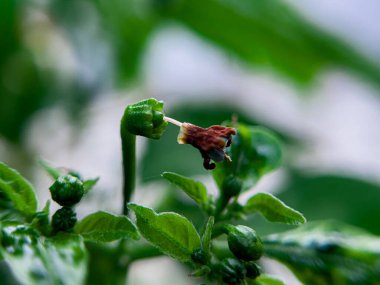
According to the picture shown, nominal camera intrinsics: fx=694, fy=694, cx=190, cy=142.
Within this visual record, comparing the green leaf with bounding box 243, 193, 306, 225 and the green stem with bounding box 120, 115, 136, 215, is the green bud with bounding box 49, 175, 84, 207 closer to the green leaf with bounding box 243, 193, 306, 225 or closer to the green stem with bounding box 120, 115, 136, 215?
the green stem with bounding box 120, 115, 136, 215

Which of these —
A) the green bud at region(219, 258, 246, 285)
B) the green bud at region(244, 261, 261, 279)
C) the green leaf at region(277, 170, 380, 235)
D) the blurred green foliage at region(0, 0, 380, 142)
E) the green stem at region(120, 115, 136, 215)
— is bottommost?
the green bud at region(219, 258, 246, 285)

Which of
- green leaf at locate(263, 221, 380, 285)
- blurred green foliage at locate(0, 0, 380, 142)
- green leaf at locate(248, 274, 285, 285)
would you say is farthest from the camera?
blurred green foliage at locate(0, 0, 380, 142)

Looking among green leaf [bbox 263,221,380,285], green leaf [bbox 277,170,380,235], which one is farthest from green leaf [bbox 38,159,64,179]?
green leaf [bbox 277,170,380,235]

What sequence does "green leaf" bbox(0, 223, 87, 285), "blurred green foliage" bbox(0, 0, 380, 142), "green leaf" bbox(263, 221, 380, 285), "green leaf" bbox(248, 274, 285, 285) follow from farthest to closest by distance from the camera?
"blurred green foliage" bbox(0, 0, 380, 142) → "green leaf" bbox(263, 221, 380, 285) → "green leaf" bbox(248, 274, 285, 285) → "green leaf" bbox(0, 223, 87, 285)

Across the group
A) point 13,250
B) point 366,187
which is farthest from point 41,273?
point 366,187

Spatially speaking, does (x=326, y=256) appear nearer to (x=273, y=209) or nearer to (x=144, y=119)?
(x=273, y=209)

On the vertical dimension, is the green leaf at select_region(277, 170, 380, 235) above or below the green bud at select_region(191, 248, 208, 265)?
above

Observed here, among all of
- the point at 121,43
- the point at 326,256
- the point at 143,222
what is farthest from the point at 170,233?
the point at 121,43
